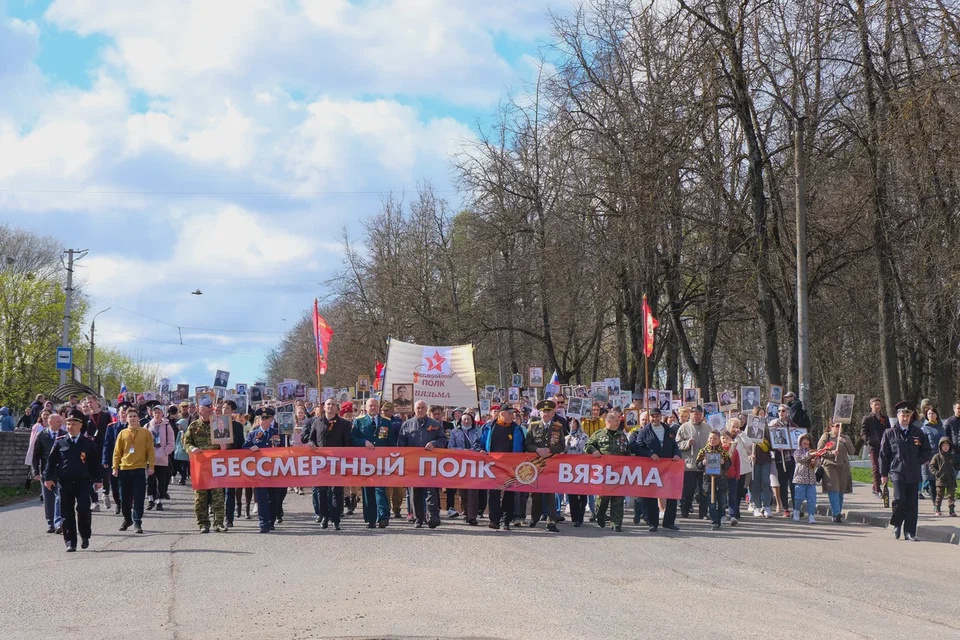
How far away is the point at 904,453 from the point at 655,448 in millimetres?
3689

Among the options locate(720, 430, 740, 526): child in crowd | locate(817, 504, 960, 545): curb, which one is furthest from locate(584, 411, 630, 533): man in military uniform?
locate(817, 504, 960, 545): curb

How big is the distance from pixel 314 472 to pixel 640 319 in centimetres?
2153

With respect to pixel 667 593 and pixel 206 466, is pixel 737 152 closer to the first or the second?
pixel 206 466

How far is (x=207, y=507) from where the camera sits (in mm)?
16328

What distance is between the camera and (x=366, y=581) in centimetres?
1102

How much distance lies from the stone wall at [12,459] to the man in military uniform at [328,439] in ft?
39.2

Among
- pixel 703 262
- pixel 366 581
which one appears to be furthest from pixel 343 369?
pixel 366 581

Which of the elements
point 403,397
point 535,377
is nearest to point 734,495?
point 403,397

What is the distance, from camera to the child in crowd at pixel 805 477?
18.8m

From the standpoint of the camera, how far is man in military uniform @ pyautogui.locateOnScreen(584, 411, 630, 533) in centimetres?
1712

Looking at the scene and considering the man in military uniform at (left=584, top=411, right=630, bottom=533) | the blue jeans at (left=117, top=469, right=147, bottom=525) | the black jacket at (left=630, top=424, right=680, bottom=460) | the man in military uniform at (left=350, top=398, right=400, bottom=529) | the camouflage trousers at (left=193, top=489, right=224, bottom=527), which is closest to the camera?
the blue jeans at (left=117, top=469, right=147, bottom=525)

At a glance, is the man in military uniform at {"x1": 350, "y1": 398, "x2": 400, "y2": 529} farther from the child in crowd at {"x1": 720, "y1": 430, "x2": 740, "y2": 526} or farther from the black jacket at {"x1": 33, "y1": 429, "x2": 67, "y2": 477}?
the child in crowd at {"x1": 720, "y1": 430, "x2": 740, "y2": 526}

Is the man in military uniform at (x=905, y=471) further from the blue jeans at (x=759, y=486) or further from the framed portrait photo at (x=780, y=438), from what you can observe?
the blue jeans at (x=759, y=486)

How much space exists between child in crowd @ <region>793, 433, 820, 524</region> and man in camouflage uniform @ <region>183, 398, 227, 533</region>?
9.69 metres
